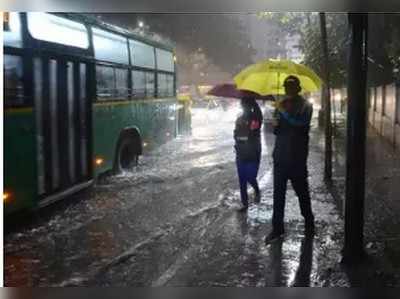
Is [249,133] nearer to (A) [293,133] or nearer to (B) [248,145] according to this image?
(B) [248,145]

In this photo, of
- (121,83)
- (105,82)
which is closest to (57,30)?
(105,82)

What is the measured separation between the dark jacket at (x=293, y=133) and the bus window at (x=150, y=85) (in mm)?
3950

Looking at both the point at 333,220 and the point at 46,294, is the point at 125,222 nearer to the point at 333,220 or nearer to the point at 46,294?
the point at 46,294

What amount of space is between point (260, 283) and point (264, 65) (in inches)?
98.3

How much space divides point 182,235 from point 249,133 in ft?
4.79

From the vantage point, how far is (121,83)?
8672 mm

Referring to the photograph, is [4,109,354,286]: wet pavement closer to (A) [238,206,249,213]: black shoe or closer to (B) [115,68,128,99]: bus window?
(A) [238,206,249,213]: black shoe

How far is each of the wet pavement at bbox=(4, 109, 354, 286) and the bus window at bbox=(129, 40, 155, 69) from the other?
128 cm

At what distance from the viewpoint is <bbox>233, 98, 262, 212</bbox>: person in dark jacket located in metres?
7.01

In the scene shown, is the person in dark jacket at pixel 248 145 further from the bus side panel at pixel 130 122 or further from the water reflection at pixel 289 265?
the bus side panel at pixel 130 122

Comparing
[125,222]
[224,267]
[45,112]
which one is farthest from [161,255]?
[45,112]

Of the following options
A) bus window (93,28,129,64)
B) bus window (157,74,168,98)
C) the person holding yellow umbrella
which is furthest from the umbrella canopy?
bus window (157,74,168,98)

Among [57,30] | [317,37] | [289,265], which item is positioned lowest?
[289,265]

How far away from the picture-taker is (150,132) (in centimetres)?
1037
